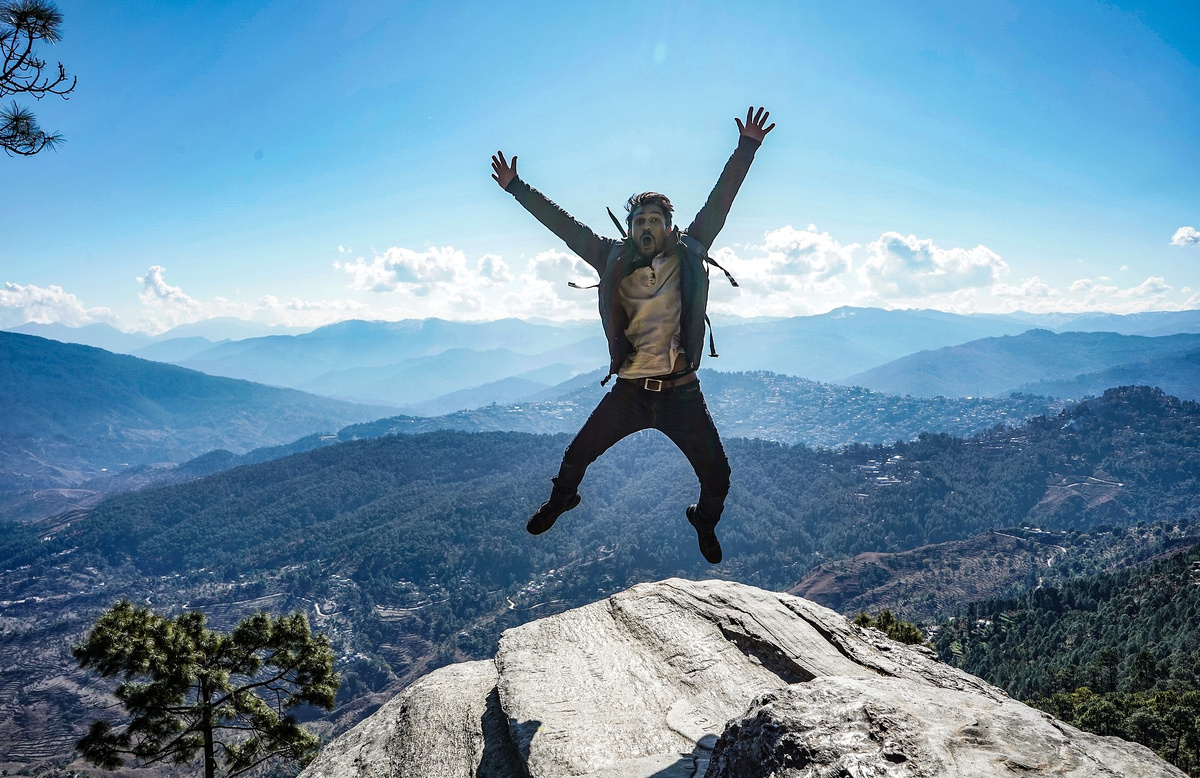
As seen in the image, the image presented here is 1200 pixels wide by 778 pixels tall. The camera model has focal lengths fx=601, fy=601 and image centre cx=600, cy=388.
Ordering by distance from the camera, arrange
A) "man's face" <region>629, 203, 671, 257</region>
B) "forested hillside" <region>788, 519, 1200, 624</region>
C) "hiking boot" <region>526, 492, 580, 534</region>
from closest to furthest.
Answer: "man's face" <region>629, 203, 671, 257</region> → "hiking boot" <region>526, 492, 580, 534</region> → "forested hillside" <region>788, 519, 1200, 624</region>

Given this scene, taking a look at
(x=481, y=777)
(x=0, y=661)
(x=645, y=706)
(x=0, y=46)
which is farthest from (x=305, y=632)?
(x=0, y=661)

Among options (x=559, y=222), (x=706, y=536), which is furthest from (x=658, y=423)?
(x=559, y=222)

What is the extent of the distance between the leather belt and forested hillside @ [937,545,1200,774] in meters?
51.6

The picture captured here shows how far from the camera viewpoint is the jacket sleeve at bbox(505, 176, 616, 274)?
24.0 feet

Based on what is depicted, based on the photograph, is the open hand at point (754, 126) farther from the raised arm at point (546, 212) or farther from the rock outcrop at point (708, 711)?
the rock outcrop at point (708, 711)

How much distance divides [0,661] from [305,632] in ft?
760

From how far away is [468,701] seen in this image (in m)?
8.50

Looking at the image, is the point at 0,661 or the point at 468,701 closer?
the point at 468,701

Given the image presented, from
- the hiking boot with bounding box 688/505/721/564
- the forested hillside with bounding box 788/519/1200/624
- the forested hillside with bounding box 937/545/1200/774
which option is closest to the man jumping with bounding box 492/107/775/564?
the hiking boot with bounding box 688/505/721/564

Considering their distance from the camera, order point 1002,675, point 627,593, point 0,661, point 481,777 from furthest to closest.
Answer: point 0,661 < point 1002,675 < point 627,593 < point 481,777

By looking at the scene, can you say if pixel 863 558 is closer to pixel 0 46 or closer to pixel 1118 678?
pixel 1118 678

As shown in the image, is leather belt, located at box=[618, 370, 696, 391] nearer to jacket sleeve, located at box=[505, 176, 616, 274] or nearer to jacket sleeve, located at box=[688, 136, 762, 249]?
jacket sleeve, located at box=[505, 176, 616, 274]

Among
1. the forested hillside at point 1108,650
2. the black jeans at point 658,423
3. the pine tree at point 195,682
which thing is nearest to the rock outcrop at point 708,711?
the black jeans at point 658,423

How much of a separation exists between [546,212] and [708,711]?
20.3 ft
